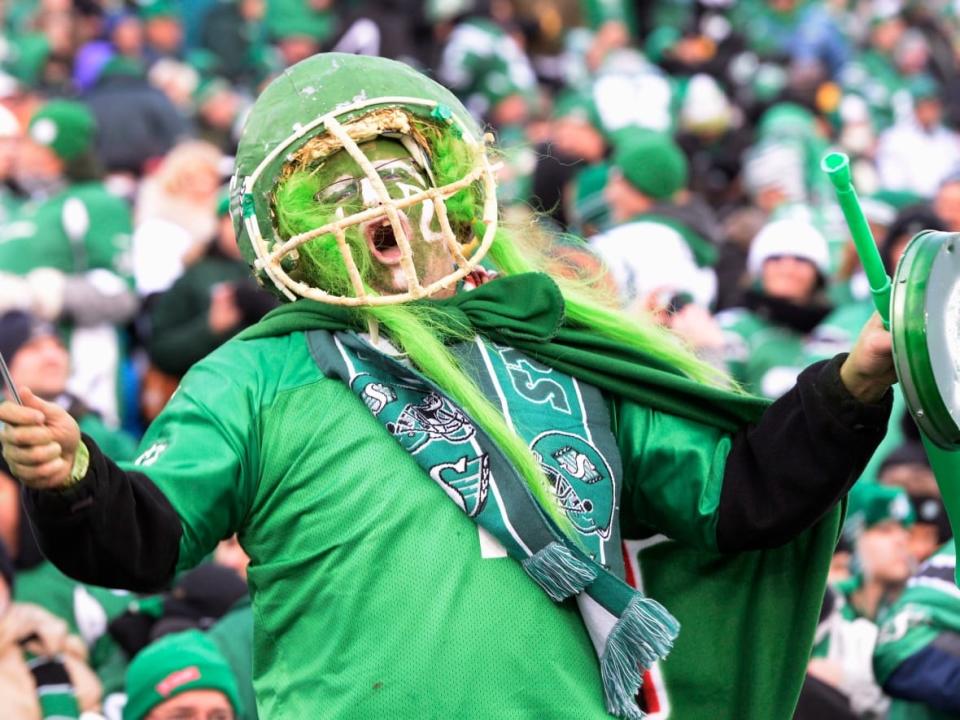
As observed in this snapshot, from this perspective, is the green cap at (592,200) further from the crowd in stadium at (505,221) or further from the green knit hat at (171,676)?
the green knit hat at (171,676)

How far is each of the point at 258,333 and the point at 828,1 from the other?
13568 millimetres

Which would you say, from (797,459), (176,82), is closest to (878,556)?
(797,459)

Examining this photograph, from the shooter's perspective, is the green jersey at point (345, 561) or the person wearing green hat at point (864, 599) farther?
the person wearing green hat at point (864, 599)

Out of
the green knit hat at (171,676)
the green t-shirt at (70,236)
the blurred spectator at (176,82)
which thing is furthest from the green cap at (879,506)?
the blurred spectator at (176,82)

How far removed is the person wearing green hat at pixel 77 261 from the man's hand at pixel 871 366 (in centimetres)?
403

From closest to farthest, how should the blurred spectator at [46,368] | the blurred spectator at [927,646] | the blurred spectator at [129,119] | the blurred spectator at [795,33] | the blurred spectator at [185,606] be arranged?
the blurred spectator at [927,646] < the blurred spectator at [185,606] < the blurred spectator at [46,368] < the blurred spectator at [129,119] < the blurred spectator at [795,33]

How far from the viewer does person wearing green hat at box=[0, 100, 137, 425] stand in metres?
6.79

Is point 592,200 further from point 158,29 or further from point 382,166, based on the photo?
point 382,166

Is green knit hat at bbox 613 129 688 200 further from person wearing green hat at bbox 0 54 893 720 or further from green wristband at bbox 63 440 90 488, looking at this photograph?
green wristband at bbox 63 440 90 488

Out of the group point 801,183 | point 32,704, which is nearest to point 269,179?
point 32,704

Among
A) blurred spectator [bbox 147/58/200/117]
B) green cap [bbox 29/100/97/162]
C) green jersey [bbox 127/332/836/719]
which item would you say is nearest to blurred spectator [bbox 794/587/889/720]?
green jersey [bbox 127/332/836/719]

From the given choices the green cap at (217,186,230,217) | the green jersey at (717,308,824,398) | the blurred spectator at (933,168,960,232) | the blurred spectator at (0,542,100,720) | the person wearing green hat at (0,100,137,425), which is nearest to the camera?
the blurred spectator at (0,542,100,720)

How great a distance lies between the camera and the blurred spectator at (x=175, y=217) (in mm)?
7344

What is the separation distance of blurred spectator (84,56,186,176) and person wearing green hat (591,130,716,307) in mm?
2753
